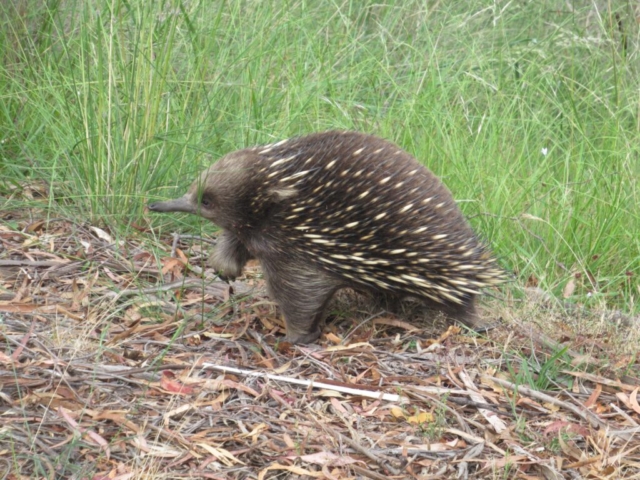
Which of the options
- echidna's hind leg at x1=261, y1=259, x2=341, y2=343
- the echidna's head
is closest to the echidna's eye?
the echidna's head

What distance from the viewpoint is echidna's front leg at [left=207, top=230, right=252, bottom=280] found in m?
3.54

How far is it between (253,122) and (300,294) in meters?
1.35

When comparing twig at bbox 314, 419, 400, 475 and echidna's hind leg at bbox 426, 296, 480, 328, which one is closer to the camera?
twig at bbox 314, 419, 400, 475

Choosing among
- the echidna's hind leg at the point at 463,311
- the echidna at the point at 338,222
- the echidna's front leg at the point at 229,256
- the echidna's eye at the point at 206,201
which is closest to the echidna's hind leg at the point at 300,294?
the echidna at the point at 338,222

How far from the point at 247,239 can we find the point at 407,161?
2.16ft

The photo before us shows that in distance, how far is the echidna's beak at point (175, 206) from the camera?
3.39 meters

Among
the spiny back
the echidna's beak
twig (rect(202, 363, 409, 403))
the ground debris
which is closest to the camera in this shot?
the ground debris

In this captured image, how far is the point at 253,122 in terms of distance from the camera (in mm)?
4438

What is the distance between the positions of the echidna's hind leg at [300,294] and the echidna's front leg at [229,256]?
18 cm

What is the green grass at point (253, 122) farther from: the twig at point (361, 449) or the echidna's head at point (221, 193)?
the twig at point (361, 449)

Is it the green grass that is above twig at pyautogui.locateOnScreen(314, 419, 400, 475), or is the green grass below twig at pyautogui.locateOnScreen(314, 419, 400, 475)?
above

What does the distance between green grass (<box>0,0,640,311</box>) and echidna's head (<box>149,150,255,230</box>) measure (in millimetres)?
466

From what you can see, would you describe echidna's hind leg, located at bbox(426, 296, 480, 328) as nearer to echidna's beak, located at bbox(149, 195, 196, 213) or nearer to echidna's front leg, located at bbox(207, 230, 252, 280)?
echidna's front leg, located at bbox(207, 230, 252, 280)

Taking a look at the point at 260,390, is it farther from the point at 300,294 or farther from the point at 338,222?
the point at 338,222
